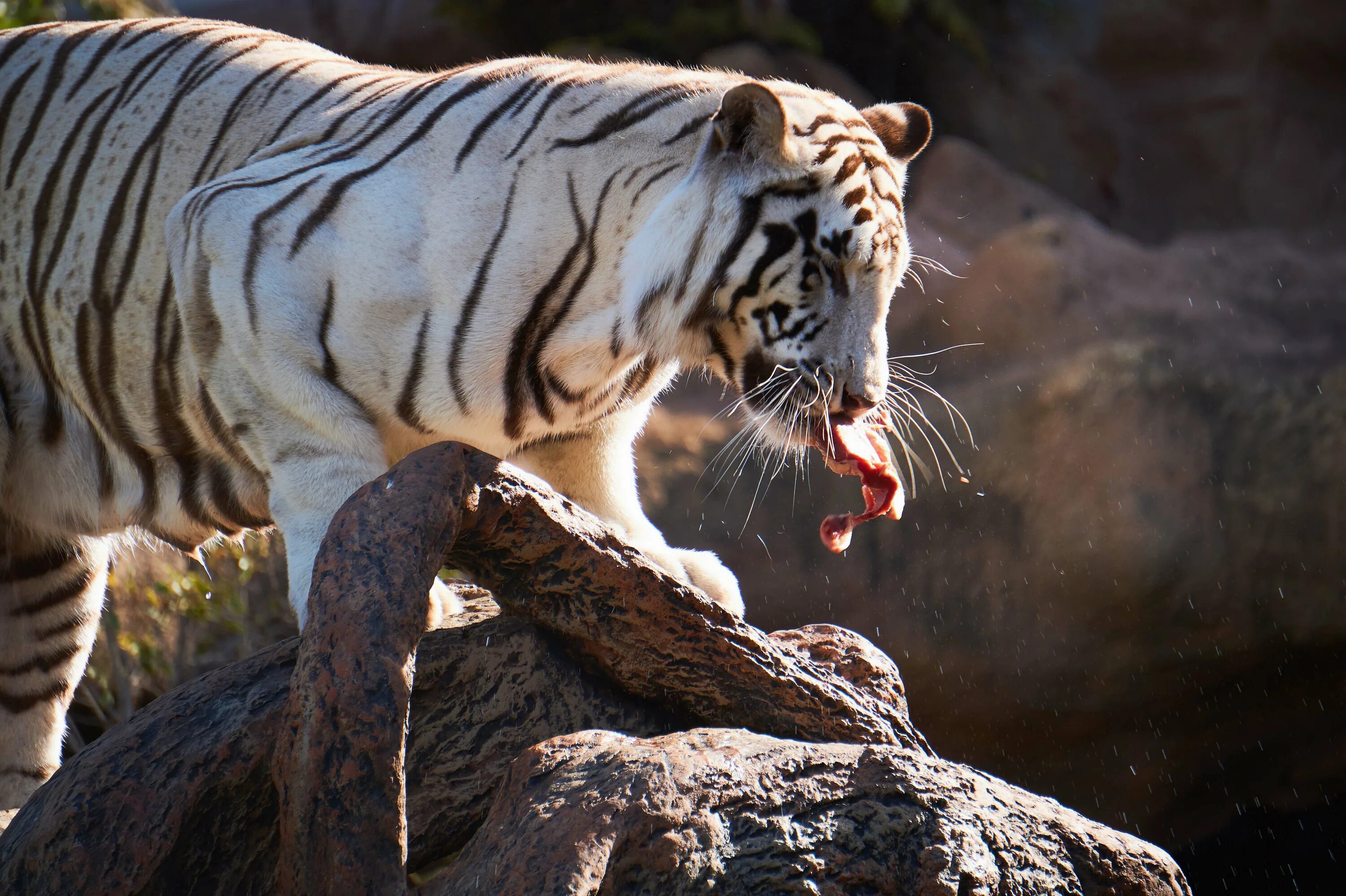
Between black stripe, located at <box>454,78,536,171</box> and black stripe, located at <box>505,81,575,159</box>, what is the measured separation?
0.07 meters

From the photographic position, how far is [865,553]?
18.4ft

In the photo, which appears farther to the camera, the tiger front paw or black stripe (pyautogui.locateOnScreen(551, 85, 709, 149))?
the tiger front paw

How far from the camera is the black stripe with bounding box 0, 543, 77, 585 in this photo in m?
3.21

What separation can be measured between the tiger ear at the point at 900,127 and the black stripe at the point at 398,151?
78 cm

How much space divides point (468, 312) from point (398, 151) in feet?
1.41

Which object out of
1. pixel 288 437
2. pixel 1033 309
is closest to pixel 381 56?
pixel 1033 309

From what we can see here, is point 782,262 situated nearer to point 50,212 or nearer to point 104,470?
point 104,470

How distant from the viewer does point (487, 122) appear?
8.42ft

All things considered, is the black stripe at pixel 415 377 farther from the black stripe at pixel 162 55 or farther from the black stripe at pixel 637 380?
A: the black stripe at pixel 162 55

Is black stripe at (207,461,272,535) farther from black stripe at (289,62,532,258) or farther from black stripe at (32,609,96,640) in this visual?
black stripe at (32,609,96,640)

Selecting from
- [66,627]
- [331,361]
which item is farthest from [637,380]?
[66,627]

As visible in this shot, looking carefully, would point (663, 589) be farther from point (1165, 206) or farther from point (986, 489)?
point (1165, 206)

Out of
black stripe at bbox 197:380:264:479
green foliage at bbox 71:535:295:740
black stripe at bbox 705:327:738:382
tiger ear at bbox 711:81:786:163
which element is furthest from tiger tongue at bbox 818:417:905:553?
green foliage at bbox 71:535:295:740

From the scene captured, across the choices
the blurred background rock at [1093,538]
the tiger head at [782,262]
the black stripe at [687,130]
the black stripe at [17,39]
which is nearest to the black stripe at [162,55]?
the black stripe at [17,39]
